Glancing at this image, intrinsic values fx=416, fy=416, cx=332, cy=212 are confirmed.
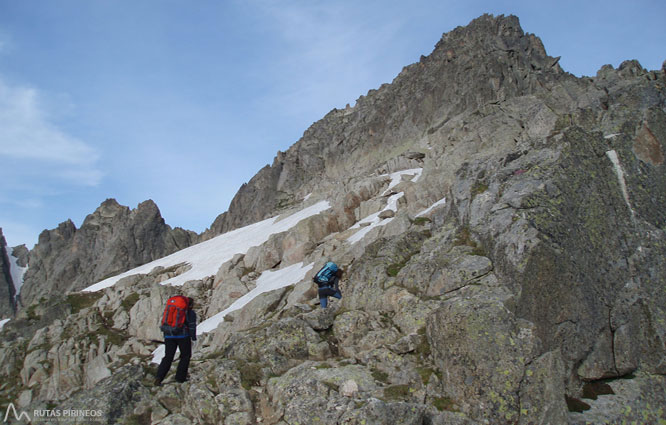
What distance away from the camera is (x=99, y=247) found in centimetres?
13012

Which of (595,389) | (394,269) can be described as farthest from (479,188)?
(595,389)

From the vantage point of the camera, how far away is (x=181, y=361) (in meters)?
12.0

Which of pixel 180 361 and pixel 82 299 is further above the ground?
pixel 82 299

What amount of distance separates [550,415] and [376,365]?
4240 millimetres

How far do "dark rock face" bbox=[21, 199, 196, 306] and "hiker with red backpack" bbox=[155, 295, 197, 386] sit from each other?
11678 cm

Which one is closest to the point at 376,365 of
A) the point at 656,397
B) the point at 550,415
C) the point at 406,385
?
the point at 406,385

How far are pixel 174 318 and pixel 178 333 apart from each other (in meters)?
0.49

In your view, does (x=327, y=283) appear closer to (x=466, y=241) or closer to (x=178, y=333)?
(x=466, y=241)

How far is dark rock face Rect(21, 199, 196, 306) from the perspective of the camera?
120500 millimetres

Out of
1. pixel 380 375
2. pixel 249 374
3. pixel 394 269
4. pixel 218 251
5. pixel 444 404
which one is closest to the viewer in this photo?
pixel 444 404

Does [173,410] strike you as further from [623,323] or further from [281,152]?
[281,152]

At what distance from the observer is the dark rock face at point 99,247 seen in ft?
395

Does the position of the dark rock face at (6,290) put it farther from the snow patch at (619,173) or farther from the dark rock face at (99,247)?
the snow patch at (619,173)

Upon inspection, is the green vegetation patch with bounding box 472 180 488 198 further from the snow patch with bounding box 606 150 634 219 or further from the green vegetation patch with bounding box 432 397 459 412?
the green vegetation patch with bounding box 432 397 459 412
